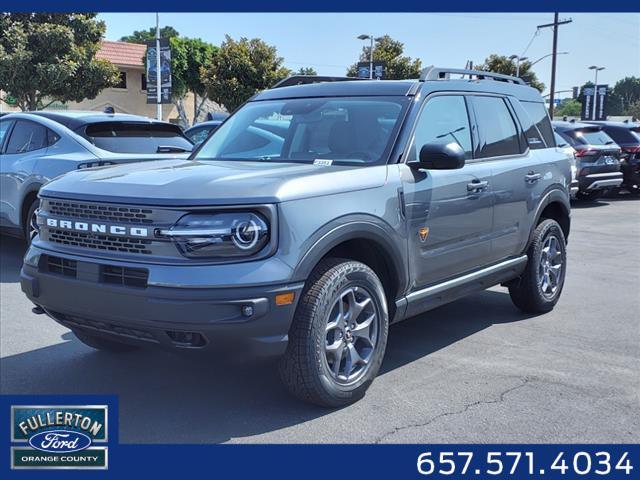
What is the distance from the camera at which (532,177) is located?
539 cm

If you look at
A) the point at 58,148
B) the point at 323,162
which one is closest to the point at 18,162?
the point at 58,148

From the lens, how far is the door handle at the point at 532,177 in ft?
17.5

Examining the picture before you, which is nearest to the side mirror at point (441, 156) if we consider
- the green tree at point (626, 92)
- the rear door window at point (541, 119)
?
the rear door window at point (541, 119)

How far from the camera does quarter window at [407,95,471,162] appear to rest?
436 cm

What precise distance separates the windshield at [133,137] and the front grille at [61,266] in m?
3.41

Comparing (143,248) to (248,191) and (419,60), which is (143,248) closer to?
(248,191)

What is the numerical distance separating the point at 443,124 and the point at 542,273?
6.18 ft

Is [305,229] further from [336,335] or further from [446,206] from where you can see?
[446,206]

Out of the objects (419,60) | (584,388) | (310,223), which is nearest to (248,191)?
(310,223)

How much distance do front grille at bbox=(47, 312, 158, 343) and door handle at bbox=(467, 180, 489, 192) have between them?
2389 millimetres

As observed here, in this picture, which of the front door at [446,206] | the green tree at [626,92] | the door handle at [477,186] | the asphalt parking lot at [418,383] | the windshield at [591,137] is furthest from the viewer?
the green tree at [626,92]

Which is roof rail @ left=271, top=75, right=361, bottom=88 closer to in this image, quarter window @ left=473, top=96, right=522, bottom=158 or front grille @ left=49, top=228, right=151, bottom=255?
quarter window @ left=473, top=96, right=522, bottom=158

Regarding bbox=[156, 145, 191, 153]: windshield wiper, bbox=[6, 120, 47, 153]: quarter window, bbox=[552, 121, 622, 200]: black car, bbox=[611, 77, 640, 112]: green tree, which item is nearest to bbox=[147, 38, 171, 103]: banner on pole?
bbox=[552, 121, 622, 200]: black car

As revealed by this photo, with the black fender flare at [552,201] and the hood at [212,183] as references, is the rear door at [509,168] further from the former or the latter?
the hood at [212,183]
